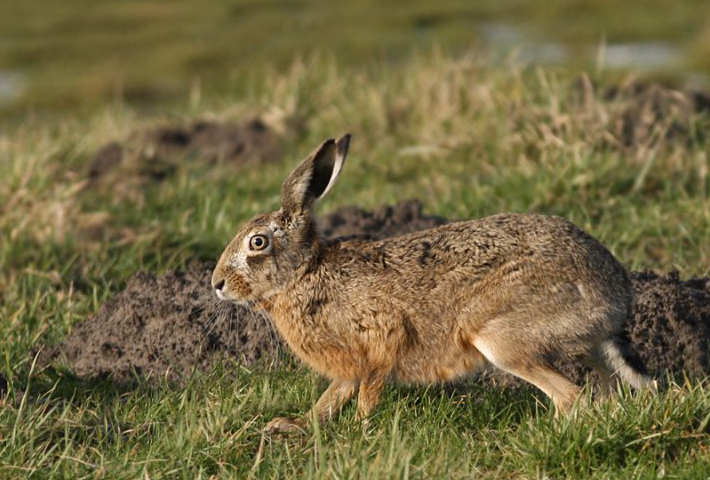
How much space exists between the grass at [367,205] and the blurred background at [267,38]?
17.2ft

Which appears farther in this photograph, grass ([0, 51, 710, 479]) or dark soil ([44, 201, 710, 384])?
dark soil ([44, 201, 710, 384])

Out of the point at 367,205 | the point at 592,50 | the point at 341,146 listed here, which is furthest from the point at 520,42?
the point at 341,146

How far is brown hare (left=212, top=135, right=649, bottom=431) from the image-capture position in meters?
4.84

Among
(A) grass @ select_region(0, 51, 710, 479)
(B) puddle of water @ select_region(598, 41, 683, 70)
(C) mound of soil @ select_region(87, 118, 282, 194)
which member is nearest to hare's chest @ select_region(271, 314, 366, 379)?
(A) grass @ select_region(0, 51, 710, 479)

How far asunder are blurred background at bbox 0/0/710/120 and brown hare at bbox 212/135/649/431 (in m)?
9.54

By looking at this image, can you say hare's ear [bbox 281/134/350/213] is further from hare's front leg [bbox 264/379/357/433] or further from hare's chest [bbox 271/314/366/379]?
hare's front leg [bbox 264/379/357/433]

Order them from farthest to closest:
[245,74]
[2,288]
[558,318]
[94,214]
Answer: [245,74], [94,214], [2,288], [558,318]

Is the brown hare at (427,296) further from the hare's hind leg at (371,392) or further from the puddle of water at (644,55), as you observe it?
the puddle of water at (644,55)

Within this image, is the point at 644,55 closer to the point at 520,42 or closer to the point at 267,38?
the point at 520,42

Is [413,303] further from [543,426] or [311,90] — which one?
[311,90]

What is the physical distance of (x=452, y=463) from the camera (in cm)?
451

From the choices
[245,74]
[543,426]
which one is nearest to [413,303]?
[543,426]

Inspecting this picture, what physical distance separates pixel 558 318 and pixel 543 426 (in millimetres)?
475

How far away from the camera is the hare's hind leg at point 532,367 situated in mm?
4797
